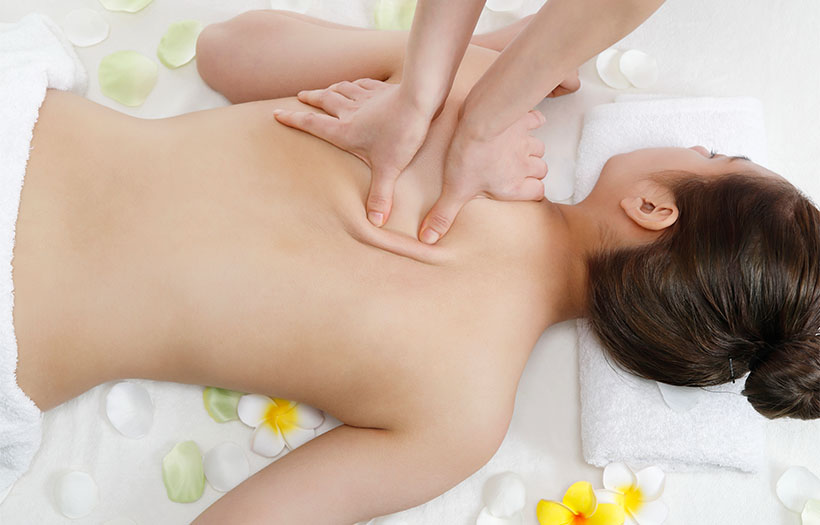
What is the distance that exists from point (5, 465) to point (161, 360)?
0.35 meters

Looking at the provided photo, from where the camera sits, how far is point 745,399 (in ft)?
4.16

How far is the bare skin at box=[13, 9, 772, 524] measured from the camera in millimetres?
1052

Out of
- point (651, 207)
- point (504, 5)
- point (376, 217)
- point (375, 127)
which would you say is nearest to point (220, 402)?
point (376, 217)

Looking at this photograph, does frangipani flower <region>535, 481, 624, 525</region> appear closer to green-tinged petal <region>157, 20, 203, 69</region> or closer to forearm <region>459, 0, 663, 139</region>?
forearm <region>459, 0, 663, 139</region>

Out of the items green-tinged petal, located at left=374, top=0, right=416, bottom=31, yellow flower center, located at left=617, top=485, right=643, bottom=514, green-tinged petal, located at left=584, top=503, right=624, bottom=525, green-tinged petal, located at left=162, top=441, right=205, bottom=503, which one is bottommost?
green-tinged petal, located at left=162, top=441, right=205, bottom=503

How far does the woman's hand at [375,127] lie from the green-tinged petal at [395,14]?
361 millimetres

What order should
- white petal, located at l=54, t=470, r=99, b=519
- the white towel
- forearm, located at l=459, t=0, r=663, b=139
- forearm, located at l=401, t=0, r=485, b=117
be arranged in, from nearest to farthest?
1. forearm, located at l=459, t=0, r=663, b=139
2. forearm, located at l=401, t=0, r=485, b=117
3. the white towel
4. white petal, located at l=54, t=470, r=99, b=519

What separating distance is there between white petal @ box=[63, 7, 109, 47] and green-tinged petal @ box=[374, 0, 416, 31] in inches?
22.3

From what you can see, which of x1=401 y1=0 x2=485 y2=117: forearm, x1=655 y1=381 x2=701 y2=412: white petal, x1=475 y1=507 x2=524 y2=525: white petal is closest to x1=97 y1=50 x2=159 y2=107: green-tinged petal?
x1=401 y1=0 x2=485 y2=117: forearm

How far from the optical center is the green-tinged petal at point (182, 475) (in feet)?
4.06

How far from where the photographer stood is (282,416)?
49.9 inches

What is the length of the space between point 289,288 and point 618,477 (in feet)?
2.29

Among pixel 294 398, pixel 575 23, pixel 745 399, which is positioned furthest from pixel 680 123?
pixel 294 398

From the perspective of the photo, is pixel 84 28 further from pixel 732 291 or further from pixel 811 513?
pixel 811 513
